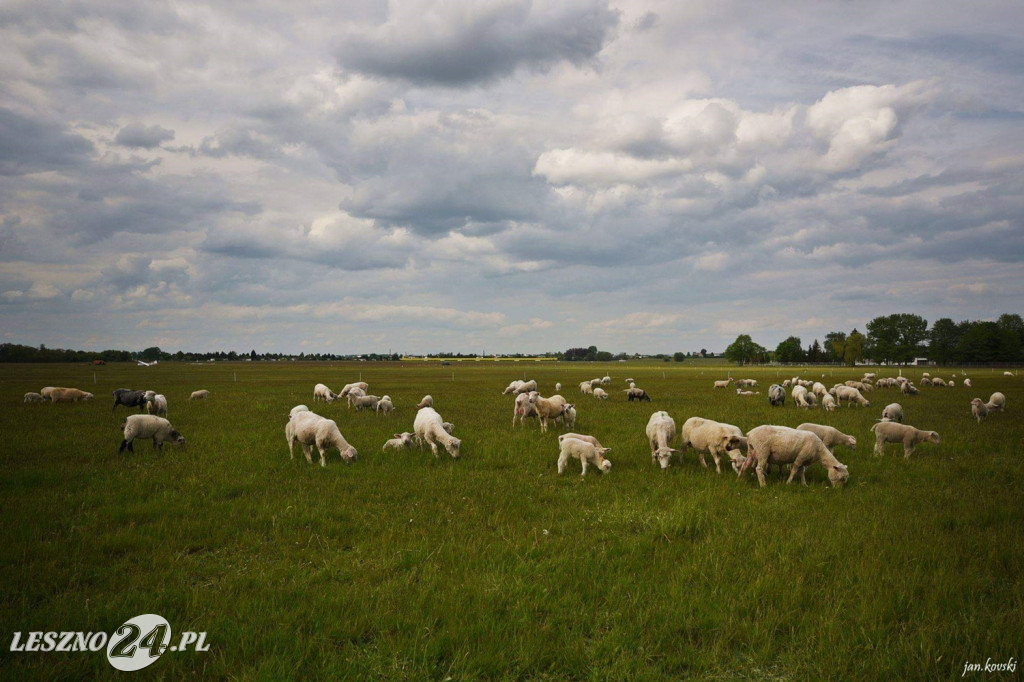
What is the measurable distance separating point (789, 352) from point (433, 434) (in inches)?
6883

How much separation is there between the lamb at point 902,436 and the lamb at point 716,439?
498cm

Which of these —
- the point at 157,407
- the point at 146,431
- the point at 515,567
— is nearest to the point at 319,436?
the point at 146,431

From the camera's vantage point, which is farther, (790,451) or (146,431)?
(146,431)

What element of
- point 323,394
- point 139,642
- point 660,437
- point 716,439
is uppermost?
point 716,439

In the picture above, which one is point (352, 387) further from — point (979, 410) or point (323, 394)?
point (979, 410)

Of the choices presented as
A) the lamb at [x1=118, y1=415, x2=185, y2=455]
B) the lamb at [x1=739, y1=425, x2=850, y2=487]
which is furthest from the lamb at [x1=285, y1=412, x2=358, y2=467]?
the lamb at [x1=739, y1=425, x2=850, y2=487]

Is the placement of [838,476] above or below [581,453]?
below

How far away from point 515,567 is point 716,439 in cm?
845

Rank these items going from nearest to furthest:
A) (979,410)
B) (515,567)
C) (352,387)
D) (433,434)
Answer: (515,567), (433,434), (979,410), (352,387)

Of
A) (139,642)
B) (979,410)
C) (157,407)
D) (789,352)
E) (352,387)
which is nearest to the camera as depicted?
(139,642)

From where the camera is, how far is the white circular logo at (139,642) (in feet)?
16.2

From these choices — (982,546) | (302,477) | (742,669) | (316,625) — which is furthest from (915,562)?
(302,477)

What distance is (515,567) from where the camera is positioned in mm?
6902

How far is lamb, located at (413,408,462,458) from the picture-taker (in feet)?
46.1
